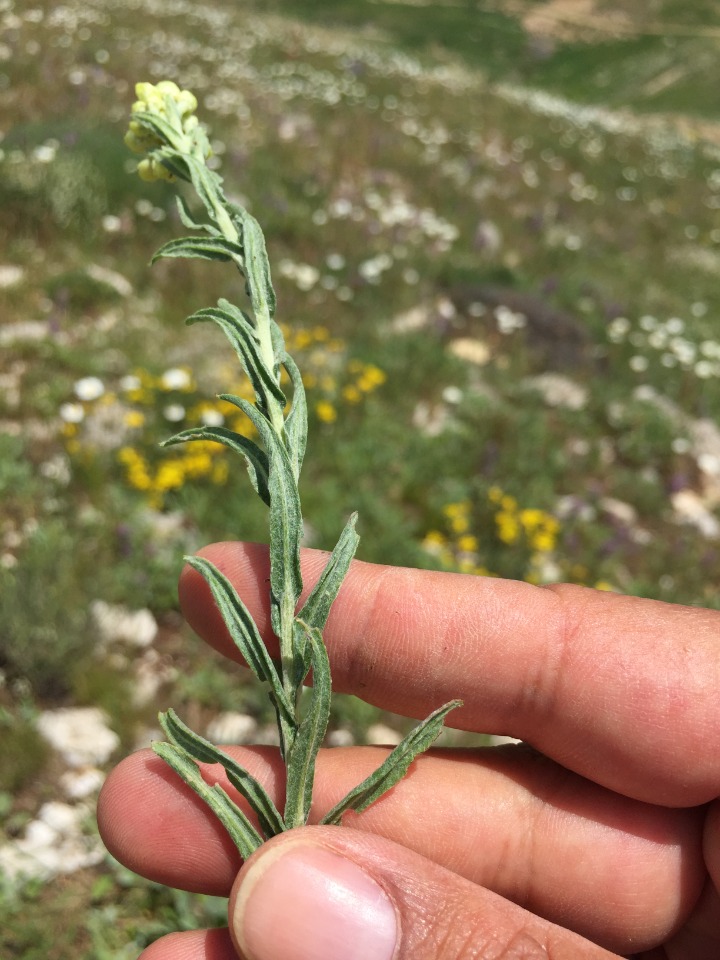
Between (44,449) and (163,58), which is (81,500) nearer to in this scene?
(44,449)

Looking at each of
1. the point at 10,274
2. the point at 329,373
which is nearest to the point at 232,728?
the point at 329,373

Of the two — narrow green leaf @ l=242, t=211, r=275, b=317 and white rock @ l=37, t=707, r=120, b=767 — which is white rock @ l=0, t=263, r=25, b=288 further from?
narrow green leaf @ l=242, t=211, r=275, b=317

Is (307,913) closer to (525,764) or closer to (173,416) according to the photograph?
(525,764)

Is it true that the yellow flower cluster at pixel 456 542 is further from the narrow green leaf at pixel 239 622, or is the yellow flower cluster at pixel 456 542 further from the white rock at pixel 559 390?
the narrow green leaf at pixel 239 622

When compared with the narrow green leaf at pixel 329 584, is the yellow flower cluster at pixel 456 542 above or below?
below

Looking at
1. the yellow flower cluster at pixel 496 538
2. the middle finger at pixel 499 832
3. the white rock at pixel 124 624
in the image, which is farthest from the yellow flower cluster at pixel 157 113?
the yellow flower cluster at pixel 496 538

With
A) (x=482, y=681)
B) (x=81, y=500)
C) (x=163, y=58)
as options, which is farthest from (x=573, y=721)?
(x=163, y=58)

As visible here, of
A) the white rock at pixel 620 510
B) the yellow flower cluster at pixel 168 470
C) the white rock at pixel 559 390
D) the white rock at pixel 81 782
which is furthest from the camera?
the white rock at pixel 559 390
